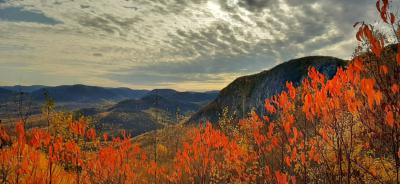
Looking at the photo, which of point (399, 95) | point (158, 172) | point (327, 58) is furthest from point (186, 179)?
point (327, 58)

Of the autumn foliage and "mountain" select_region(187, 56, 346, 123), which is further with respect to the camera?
"mountain" select_region(187, 56, 346, 123)

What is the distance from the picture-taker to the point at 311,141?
1098 centimetres

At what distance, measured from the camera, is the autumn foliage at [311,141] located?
4.34 meters

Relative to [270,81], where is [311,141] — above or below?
below

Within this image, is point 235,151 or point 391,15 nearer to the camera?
point 391,15

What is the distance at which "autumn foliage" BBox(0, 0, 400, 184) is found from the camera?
14.2ft

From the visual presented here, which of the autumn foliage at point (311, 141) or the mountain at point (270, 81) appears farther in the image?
the mountain at point (270, 81)

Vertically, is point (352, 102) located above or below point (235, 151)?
above

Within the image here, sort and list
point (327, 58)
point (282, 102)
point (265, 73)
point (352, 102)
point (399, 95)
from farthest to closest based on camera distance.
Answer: point (265, 73), point (327, 58), point (282, 102), point (352, 102), point (399, 95)

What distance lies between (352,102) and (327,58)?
49.8 metres

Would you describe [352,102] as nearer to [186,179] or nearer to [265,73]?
[186,179]

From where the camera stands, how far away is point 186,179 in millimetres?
14867

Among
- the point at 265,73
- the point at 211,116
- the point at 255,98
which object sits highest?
the point at 265,73

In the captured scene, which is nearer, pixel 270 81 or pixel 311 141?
pixel 311 141
